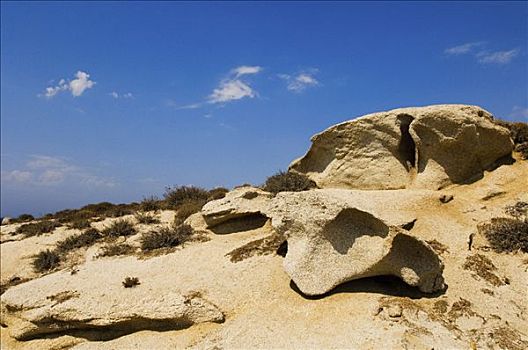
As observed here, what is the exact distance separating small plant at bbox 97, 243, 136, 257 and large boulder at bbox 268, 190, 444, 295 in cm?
738

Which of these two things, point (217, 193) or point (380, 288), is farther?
point (217, 193)

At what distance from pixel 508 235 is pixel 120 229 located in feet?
47.6

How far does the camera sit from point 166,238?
14359 millimetres

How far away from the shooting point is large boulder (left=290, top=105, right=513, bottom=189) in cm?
1394

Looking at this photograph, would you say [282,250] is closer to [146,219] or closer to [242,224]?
[242,224]

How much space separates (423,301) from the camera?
9023mm

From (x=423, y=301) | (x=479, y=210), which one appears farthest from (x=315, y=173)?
(x=423, y=301)

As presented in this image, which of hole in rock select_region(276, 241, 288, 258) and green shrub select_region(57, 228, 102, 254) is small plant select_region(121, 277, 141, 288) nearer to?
hole in rock select_region(276, 241, 288, 258)

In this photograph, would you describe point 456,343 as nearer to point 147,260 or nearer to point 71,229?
point 147,260

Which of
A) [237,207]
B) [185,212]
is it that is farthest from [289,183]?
[185,212]

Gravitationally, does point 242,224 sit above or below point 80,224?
below

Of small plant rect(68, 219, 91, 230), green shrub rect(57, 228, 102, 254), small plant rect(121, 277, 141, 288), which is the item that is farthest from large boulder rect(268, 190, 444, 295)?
small plant rect(68, 219, 91, 230)

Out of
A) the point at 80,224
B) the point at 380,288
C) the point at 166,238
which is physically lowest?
the point at 380,288

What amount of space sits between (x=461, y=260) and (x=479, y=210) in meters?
2.89
